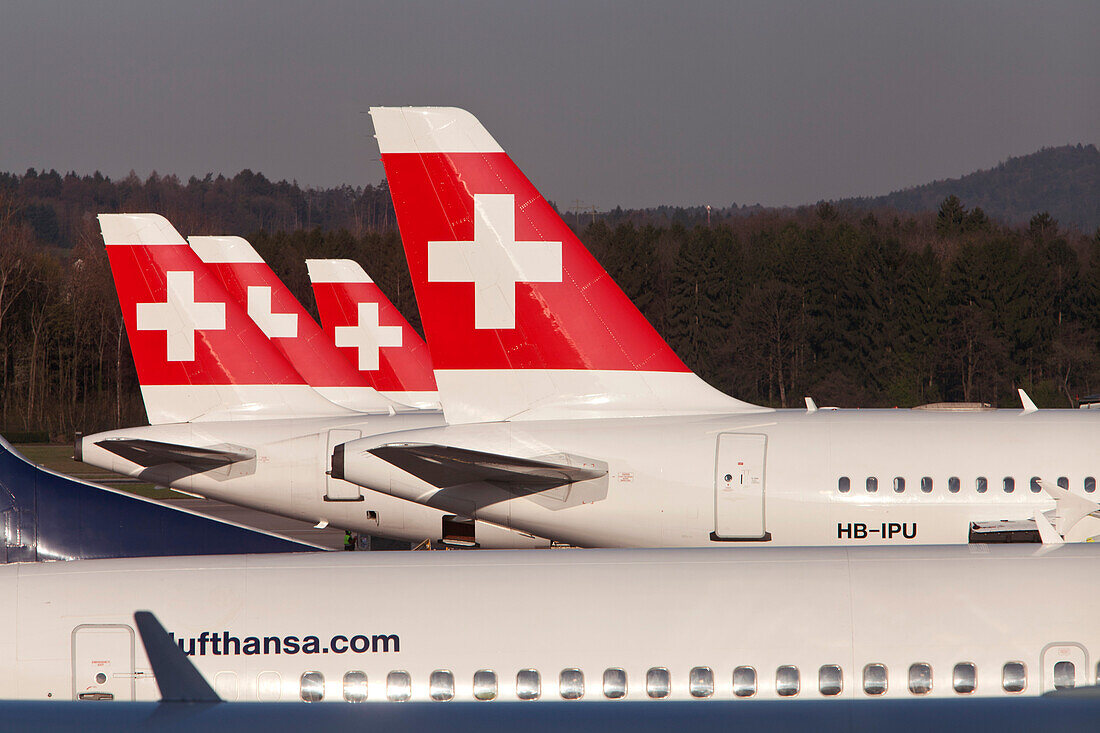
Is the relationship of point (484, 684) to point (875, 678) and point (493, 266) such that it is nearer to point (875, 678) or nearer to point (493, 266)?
point (875, 678)

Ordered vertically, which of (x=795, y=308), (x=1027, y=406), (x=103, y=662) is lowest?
(x=103, y=662)

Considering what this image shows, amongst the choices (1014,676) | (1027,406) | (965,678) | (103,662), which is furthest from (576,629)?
(1027,406)

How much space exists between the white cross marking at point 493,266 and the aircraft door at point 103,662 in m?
8.51

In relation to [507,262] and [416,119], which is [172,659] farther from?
[416,119]

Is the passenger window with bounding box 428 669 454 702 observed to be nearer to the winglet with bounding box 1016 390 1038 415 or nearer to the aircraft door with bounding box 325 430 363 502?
the winglet with bounding box 1016 390 1038 415

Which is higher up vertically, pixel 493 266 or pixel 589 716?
pixel 493 266

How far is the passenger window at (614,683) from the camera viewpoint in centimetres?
773

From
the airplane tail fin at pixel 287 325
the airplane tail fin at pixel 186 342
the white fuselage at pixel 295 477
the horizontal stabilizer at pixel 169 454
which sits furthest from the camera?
the airplane tail fin at pixel 287 325

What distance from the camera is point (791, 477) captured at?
14.6 m

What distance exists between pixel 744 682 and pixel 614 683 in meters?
0.87

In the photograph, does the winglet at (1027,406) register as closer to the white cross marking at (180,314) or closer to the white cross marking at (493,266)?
the white cross marking at (493,266)

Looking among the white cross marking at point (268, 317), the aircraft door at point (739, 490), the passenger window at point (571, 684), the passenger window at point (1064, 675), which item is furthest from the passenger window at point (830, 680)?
Result: the white cross marking at point (268, 317)

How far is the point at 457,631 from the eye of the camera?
7.93m

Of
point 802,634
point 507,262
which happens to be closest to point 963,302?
point 507,262
